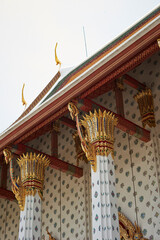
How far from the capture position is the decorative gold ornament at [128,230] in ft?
24.4

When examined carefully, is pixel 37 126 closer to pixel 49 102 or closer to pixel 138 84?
pixel 49 102

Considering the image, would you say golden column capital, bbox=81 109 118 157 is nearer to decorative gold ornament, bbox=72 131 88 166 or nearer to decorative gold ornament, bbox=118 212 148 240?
decorative gold ornament, bbox=118 212 148 240

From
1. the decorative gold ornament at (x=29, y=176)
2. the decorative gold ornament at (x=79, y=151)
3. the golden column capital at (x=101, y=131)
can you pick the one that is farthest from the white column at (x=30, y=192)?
the golden column capital at (x=101, y=131)

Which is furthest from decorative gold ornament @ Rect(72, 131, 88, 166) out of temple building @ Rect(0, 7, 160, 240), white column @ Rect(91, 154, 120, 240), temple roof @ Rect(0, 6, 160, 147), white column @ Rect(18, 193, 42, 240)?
white column @ Rect(91, 154, 120, 240)

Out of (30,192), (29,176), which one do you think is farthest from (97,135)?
(30,192)

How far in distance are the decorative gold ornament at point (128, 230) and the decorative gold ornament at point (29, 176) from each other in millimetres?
1639

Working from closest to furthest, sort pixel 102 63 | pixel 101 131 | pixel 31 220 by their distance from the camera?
pixel 102 63 < pixel 101 131 < pixel 31 220

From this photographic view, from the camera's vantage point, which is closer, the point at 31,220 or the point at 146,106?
the point at 31,220

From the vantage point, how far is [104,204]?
6340mm

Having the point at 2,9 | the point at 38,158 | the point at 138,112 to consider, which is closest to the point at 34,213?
the point at 38,158

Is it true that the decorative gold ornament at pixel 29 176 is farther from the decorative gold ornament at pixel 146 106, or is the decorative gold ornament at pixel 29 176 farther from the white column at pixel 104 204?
the decorative gold ornament at pixel 146 106

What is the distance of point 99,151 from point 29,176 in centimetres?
187

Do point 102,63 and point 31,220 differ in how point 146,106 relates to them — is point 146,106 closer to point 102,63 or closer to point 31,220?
point 102,63

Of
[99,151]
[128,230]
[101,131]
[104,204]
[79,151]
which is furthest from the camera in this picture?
[79,151]
